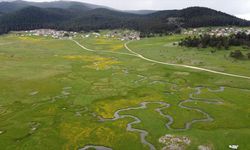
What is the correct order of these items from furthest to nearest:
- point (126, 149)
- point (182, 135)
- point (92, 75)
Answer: point (92, 75) < point (182, 135) < point (126, 149)

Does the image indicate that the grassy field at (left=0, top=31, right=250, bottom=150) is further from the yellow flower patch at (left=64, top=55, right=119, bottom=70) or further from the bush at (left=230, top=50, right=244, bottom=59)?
the bush at (left=230, top=50, right=244, bottom=59)

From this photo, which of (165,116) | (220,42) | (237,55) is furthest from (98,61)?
Result: (165,116)

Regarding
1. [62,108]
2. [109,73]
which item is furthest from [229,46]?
[62,108]

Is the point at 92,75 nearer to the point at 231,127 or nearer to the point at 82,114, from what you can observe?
the point at 82,114

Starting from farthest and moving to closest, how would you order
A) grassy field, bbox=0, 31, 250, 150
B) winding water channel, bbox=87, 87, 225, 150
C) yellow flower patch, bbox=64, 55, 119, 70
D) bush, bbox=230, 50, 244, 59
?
bush, bbox=230, 50, 244, 59, yellow flower patch, bbox=64, 55, 119, 70, winding water channel, bbox=87, 87, 225, 150, grassy field, bbox=0, 31, 250, 150

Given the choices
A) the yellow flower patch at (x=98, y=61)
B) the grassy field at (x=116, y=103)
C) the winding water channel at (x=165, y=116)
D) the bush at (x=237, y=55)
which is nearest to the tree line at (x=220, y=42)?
the bush at (x=237, y=55)

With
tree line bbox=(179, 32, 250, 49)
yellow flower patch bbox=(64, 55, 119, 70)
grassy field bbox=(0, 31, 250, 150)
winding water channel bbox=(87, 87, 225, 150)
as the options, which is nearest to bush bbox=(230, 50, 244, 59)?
grassy field bbox=(0, 31, 250, 150)

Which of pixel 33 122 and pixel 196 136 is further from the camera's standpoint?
pixel 33 122

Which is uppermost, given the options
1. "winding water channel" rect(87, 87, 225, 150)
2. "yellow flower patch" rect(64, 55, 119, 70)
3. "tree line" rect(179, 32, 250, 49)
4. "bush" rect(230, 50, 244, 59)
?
"tree line" rect(179, 32, 250, 49)
